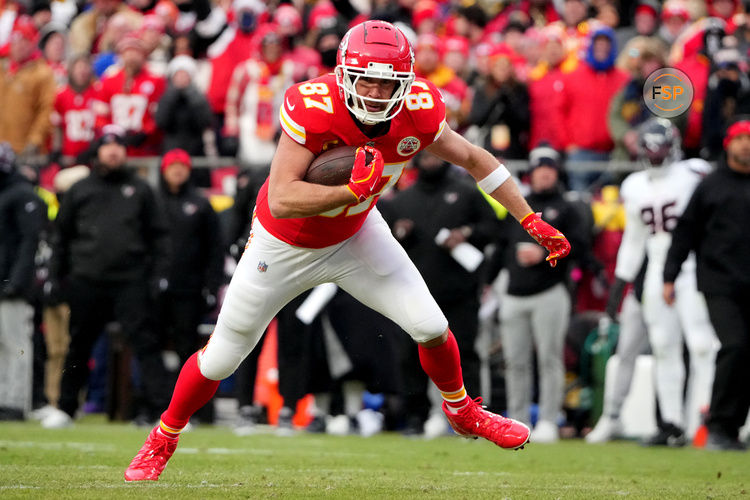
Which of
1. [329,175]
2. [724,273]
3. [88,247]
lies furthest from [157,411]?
[329,175]

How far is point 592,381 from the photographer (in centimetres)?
1091

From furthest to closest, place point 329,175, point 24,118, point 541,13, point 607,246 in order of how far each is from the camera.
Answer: point 541,13 → point 24,118 → point 607,246 → point 329,175

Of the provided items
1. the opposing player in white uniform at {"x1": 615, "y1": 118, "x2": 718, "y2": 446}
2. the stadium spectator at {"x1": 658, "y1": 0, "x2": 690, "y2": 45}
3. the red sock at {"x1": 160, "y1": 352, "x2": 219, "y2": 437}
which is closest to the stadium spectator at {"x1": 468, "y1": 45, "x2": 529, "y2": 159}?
the stadium spectator at {"x1": 658, "y1": 0, "x2": 690, "y2": 45}

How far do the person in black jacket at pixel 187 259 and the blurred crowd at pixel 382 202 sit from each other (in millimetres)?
19

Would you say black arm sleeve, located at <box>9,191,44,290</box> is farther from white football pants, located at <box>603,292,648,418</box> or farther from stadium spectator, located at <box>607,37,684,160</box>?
stadium spectator, located at <box>607,37,684,160</box>

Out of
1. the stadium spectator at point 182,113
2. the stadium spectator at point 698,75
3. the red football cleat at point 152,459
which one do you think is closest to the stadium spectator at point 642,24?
the stadium spectator at point 698,75

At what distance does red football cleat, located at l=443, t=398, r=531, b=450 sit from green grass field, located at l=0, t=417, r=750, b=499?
21 cm

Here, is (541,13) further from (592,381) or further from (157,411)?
(157,411)

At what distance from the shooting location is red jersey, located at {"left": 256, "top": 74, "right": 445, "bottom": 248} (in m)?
5.66

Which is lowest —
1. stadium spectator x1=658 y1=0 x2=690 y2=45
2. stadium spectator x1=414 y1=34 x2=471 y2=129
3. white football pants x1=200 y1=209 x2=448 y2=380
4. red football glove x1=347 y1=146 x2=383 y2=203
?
stadium spectator x1=414 y1=34 x2=471 y2=129

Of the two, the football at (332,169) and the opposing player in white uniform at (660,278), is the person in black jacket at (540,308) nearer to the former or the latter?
the opposing player in white uniform at (660,278)

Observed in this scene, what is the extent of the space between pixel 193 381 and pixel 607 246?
246 inches

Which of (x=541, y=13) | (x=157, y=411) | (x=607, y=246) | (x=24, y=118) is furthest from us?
(x=541, y=13)

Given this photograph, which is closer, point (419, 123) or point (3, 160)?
point (419, 123)
